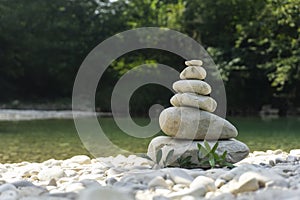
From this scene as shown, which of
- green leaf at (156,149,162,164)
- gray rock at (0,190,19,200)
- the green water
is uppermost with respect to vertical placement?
gray rock at (0,190,19,200)

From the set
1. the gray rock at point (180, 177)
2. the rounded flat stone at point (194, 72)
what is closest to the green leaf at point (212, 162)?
the gray rock at point (180, 177)

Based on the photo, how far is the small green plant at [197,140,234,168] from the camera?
3892 mm

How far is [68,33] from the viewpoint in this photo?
1778 cm

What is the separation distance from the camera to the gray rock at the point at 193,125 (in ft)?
13.8

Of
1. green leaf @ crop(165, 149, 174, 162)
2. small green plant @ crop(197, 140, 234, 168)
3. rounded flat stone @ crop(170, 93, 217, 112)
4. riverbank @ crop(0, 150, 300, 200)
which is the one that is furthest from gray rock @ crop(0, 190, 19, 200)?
rounded flat stone @ crop(170, 93, 217, 112)

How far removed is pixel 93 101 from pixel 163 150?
1210cm

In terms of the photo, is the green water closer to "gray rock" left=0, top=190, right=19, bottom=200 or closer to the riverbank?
the riverbank

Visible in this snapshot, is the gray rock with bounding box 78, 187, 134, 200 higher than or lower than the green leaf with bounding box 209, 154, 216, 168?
higher

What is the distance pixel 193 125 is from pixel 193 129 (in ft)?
0.12

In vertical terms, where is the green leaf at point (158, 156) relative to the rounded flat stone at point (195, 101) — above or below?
below

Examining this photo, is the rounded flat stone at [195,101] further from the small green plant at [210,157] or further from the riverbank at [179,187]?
the riverbank at [179,187]

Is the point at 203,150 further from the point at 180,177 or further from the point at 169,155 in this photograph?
the point at 180,177

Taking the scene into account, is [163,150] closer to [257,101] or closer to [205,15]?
[205,15]

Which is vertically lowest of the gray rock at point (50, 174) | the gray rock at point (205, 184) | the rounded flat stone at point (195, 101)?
the gray rock at point (50, 174)
